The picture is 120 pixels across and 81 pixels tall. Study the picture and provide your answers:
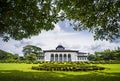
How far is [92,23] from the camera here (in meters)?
16.6

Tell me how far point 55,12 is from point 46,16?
34.2 inches

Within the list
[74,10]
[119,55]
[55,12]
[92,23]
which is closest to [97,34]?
[92,23]

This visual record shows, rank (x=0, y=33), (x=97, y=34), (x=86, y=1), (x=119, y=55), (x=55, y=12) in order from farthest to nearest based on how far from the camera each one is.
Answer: (x=119, y=55) → (x=0, y=33) → (x=97, y=34) → (x=55, y=12) → (x=86, y=1)

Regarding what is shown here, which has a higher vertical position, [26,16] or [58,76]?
[26,16]

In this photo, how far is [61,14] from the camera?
1644cm

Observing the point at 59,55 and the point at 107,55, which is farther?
the point at 59,55

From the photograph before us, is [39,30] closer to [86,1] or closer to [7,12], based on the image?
[7,12]

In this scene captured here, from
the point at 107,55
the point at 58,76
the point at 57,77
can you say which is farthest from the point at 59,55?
the point at 57,77

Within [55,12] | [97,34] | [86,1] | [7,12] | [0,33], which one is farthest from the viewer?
[0,33]

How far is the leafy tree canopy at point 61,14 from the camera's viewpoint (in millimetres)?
14711

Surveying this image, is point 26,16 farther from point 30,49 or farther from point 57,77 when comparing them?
point 30,49

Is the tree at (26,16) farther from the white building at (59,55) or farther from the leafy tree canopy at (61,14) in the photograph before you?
the white building at (59,55)

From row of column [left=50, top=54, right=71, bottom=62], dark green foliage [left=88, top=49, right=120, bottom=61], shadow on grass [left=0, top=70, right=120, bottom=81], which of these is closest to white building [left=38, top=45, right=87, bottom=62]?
row of column [left=50, top=54, right=71, bottom=62]

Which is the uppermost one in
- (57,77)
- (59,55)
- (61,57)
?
(59,55)
